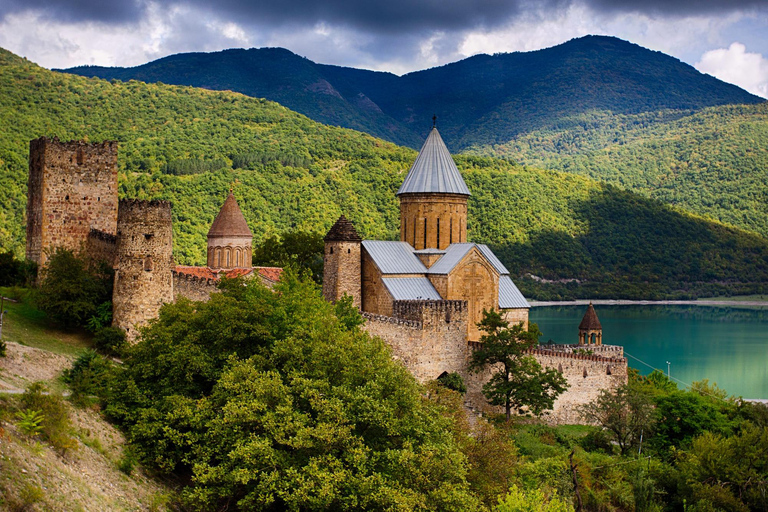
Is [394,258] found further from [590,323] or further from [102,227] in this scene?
[590,323]

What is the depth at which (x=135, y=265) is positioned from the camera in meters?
16.5

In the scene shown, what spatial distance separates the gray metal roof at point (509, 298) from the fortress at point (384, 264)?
46 mm

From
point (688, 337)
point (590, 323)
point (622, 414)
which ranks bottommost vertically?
point (688, 337)

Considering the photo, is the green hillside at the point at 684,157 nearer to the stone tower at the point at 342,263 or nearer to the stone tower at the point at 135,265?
the stone tower at the point at 342,263

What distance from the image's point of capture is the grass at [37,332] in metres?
15.5

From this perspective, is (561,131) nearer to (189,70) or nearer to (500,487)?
(189,70)

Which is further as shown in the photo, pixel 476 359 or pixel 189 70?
pixel 189 70

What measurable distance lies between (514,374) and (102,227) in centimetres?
1099

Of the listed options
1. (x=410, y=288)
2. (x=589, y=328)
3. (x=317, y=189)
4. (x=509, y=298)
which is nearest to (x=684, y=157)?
(x=317, y=189)

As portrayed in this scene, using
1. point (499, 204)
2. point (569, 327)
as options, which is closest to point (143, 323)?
→ point (569, 327)

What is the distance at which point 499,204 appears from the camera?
7044cm

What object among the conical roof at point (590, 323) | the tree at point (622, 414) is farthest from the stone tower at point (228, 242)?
the tree at point (622, 414)

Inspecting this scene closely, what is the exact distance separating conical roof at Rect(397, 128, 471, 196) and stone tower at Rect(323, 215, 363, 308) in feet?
14.1

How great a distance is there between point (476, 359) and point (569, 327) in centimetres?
3557
